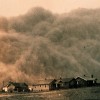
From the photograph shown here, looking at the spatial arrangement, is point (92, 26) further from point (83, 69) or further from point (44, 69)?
point (44, 69)

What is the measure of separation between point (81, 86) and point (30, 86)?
2740mm

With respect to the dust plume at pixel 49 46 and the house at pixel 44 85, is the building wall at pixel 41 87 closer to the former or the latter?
the house at pixel 44 85

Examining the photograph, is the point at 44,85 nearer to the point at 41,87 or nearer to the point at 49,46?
the point at 41,87

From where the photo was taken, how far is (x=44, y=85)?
21.3 meters

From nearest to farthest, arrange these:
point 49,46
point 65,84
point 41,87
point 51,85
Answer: point 49,46
point 41,87
point 65,84
point 51,85

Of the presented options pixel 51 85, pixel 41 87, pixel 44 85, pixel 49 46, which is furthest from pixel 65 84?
pixel 49 46

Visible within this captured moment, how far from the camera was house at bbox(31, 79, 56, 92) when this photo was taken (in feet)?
63.9

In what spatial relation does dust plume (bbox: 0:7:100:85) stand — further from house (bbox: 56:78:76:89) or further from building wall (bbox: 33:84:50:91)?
house (bbox: 56:78:76:89)

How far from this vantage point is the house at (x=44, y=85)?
63.9ft

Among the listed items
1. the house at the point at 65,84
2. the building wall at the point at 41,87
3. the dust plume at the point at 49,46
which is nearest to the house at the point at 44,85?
the building wall at the point at 41,87

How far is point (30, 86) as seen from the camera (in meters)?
19.8

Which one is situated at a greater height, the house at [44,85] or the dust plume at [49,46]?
the dust plume at [49,46]

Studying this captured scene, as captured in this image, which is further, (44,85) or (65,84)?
(65,84)

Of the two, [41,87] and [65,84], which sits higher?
[65,84]
